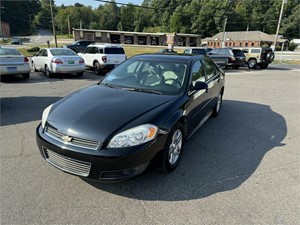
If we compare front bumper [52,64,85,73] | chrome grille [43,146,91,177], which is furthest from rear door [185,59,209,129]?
front bumper [52,64,85,73]

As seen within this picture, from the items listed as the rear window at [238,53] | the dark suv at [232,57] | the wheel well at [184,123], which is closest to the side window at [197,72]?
the wheel well at [184,123]

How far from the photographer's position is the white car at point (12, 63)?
9.61 metres

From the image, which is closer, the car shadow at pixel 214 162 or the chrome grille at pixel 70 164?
the chrome grille at pixel 70 164

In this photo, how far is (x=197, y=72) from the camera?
4.25 metres

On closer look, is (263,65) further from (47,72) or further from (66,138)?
(66,138)

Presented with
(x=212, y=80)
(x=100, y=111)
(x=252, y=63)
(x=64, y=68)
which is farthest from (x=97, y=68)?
(x=252, y=63)

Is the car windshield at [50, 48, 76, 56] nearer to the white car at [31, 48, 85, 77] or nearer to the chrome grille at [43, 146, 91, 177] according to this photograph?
the white car at [31, 48, 85, 77]

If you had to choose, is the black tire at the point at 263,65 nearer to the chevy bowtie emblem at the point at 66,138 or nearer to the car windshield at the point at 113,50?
the car windshield at the point at 113,50

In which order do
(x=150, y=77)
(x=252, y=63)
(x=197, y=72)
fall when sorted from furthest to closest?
1. (x=252, y=63)
2. (x=197, y=72)
3. (x=150, y=77)

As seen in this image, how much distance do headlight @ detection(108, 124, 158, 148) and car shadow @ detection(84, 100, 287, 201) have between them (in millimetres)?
399

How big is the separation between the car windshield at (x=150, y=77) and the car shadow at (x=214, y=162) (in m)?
1.13

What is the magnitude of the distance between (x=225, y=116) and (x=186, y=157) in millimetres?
2674

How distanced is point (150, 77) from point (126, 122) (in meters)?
1.44

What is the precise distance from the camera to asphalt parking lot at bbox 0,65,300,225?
98.8 inches
